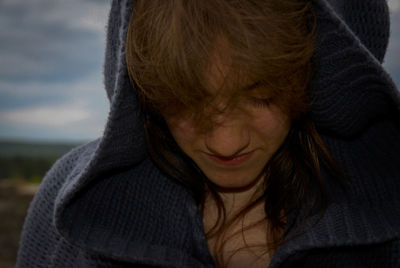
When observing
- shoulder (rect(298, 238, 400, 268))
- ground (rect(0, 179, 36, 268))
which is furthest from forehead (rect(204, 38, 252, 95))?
ground (rect(0, 179, 36, 268))

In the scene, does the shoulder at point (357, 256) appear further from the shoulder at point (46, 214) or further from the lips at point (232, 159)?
the shoulder at point (46, 214)

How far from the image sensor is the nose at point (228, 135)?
2.73 ft

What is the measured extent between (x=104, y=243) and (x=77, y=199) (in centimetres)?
12

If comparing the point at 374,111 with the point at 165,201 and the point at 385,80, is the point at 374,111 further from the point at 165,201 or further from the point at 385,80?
the point at 165,201

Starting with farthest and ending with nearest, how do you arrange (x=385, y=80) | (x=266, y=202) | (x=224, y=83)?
(x=266, y=202) < (x=385, y=80) < (x=224, y=83)

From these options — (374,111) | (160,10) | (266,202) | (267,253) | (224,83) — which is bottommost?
(267,253)

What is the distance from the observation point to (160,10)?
789 millimetres

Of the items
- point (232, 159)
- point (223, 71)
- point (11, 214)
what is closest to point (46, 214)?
point (232, 159)

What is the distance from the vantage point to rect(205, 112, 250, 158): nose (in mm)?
833

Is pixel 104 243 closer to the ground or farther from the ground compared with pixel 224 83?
closer to the ground

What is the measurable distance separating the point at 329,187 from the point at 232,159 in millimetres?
282

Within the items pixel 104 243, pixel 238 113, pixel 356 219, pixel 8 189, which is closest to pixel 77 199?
pixel 104 243

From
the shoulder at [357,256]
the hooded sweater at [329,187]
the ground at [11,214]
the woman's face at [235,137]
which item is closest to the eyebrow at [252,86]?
the woman's face at [235,137]

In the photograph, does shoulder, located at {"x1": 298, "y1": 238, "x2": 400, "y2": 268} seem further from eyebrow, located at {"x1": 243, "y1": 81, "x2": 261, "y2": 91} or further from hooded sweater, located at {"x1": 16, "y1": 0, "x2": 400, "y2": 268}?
eyebrow, located at {"x1": 243, "y1": 81, "x2": 261, "y2": 91}
